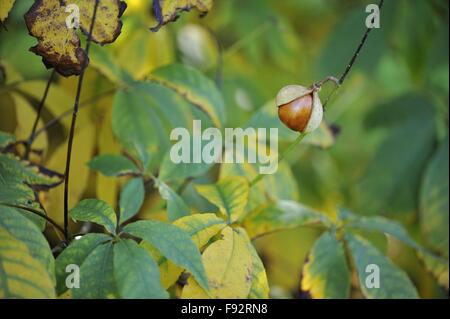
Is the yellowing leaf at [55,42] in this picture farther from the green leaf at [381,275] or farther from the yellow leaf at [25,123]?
the green leaf at [381,275]

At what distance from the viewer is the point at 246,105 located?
5.03 feet

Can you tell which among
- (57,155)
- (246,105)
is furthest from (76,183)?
(246,105)

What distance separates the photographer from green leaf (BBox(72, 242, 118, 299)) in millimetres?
678

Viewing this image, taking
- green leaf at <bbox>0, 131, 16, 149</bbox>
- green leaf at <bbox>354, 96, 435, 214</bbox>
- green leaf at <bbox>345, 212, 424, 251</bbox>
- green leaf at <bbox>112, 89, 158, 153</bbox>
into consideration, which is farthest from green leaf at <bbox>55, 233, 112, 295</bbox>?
green leaf at <bbox>354, 96, 435, 214</bbox>

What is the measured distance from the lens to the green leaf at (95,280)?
678mm

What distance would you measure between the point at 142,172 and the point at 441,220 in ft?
1.99

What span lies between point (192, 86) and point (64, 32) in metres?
0.30

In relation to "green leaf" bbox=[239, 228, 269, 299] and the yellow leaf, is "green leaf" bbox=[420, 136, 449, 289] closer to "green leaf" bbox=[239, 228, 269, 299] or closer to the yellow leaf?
"green leaf" bbox=[239, 228, 269, 299]

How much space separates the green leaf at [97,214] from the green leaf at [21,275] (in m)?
0.10

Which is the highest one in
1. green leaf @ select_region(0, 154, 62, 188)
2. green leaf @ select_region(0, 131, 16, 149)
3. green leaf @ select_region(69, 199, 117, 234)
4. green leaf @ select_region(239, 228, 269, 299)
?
green leaf @ select_region(0, 131, 16, 149)

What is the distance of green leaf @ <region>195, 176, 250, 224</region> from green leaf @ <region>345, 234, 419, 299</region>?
0.21 meters

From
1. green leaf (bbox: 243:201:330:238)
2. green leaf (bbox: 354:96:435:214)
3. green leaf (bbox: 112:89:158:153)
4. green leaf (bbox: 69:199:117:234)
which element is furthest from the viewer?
green leaf (bbox: 354:96:435:214)

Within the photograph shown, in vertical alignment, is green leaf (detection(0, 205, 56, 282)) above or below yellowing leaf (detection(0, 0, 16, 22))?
below

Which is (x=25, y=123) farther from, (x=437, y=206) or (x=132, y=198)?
(x=437, y=206)
